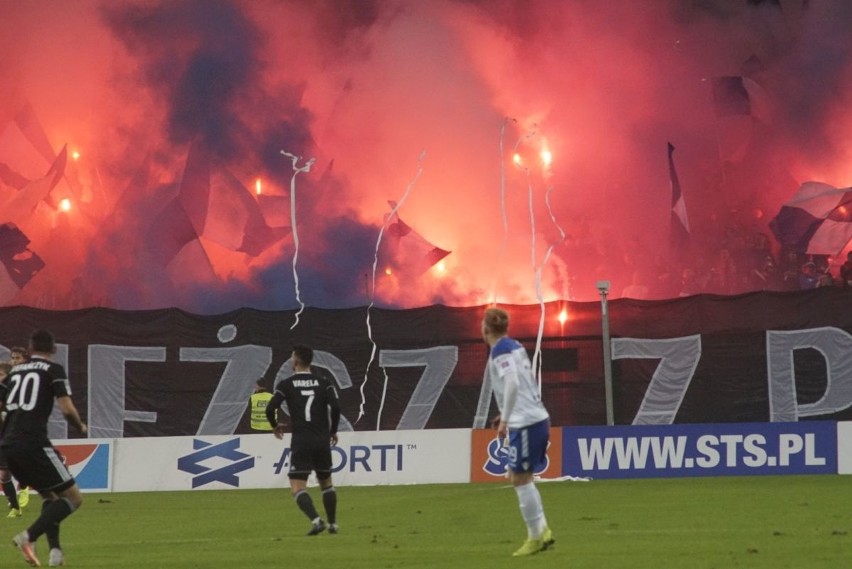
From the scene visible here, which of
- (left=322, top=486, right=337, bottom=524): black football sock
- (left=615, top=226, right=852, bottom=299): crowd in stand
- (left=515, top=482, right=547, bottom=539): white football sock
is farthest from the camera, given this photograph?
(left=615, top=226, right=852, bottom=299): crowd in stand

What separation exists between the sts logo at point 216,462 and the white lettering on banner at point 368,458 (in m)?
0.82

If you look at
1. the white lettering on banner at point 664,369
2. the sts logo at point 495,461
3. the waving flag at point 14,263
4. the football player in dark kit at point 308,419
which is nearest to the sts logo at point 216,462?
the sts logo at point 495,461

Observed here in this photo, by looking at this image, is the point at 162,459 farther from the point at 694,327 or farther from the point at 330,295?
the point at 330,295

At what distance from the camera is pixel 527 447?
36.4ft

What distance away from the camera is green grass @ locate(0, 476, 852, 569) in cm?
1102

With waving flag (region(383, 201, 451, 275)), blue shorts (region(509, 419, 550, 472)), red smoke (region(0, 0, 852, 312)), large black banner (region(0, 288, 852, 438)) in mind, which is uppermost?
red smoke (region(0, 0, 852, 312))

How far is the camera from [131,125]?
167 feet

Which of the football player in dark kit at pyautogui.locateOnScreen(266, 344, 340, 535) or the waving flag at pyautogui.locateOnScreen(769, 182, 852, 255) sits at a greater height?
the waving flag at pyautogui.locateOnScreen(769, 182, 852, 255)

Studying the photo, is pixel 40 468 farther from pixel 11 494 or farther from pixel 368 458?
pixel 368 458

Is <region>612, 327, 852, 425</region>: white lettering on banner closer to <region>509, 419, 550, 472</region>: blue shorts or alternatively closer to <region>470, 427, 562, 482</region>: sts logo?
<region>470, 427, 562, 482</region>: sts logo

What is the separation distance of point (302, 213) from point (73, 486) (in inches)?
1497

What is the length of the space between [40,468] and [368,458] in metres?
16.1

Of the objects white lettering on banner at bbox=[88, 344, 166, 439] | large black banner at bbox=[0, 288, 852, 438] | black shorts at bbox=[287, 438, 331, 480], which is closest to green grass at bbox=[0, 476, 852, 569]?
black shorts at bbox=[287, 438, 331, 480]

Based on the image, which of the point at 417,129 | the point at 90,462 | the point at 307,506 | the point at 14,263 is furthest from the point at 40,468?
the point at 417,129
